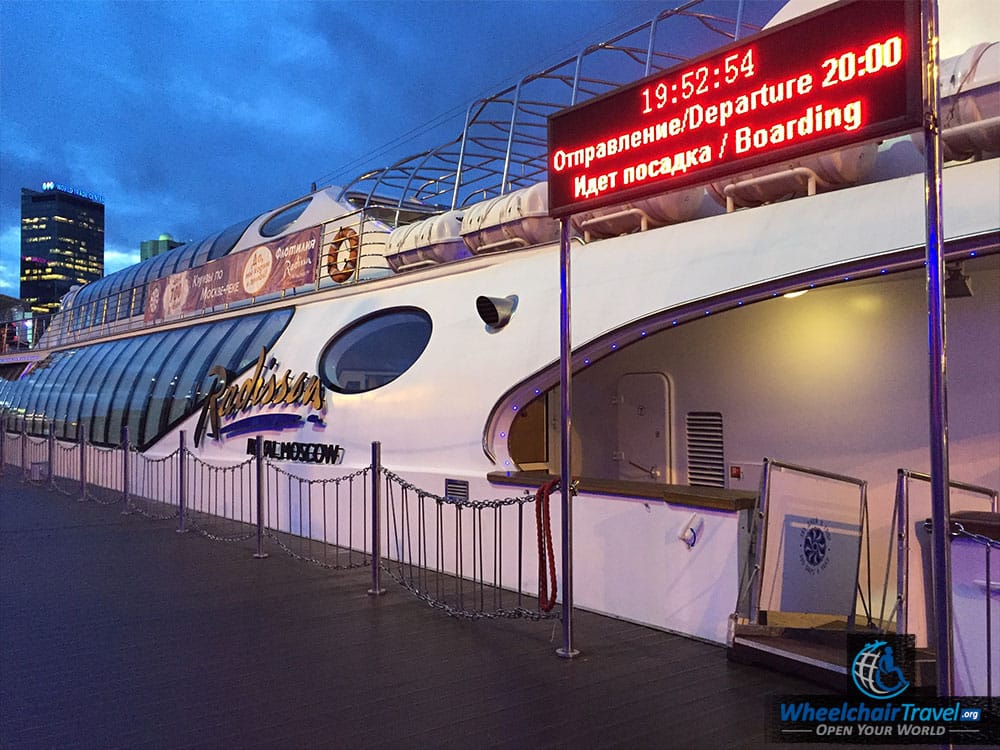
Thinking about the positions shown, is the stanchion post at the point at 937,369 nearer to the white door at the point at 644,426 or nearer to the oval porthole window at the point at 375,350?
the white door at the point at 644,426

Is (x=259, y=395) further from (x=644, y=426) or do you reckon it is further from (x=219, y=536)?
(x=644, y=426)

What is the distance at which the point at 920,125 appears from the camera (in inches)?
139

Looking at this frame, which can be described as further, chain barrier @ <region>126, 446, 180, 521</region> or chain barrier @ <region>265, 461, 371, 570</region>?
chain barrier @ <region>126, 446, 180, 521</region>

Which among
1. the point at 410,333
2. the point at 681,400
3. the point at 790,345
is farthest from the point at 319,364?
the point at 790,345

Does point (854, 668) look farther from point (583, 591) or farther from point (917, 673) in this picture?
point (583, 591)

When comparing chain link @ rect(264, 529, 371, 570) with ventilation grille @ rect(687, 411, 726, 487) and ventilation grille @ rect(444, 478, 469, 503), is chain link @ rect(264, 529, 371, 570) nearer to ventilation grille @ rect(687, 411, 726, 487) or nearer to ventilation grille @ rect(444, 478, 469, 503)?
ventilation grille @ rect(444, 478, 469, 503)

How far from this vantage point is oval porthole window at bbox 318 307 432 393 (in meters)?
9.97

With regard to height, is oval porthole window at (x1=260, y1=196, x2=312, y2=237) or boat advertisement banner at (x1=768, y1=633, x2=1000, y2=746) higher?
oval porthole window at (x1=260, y1=196, x2=312, y2=237)

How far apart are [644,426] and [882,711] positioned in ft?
16.2

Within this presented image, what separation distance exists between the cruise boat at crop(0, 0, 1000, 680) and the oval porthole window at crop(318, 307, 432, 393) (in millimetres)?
41

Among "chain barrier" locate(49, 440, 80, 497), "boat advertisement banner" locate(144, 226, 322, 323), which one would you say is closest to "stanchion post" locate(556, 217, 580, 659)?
"boat advertisement banner" locate(144, 226, 322, 323)

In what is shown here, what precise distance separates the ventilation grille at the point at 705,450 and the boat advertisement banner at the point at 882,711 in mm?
3502

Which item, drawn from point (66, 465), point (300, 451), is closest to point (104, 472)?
point (66, 465)

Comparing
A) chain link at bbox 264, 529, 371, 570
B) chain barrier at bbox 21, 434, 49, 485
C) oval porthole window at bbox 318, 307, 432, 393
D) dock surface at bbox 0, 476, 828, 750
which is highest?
oval porthole window at bbox 318, 307, 432, 393
